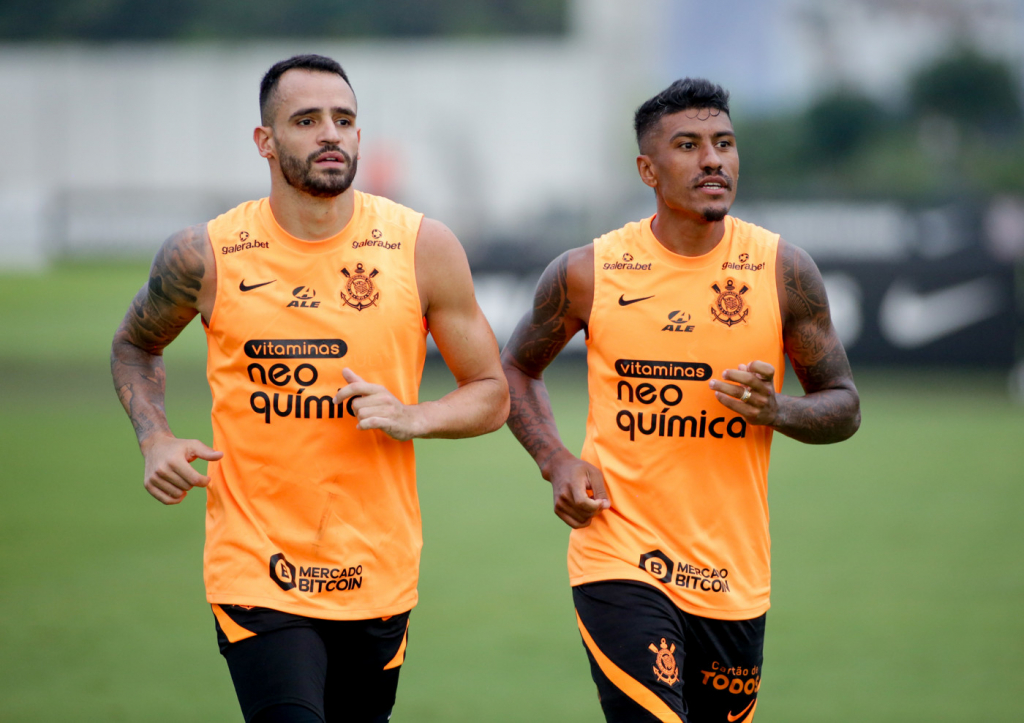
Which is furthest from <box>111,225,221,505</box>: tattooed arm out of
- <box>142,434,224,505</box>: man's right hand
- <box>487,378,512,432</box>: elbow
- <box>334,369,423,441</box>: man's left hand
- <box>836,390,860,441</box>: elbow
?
<box>836,390,860,441</box>: elbow

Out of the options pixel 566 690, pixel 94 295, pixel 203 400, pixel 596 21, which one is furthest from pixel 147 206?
pixel 566 690

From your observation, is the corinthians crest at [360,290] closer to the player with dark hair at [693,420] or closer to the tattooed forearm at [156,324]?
the tattooed forearm at [156,324]

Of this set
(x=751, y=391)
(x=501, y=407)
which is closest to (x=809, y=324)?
(x=751, y=391)

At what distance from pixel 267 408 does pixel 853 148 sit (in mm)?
48705

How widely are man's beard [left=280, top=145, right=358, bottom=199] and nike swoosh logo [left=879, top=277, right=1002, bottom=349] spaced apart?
495 inches

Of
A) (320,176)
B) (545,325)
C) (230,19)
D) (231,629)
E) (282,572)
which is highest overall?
(230,19)

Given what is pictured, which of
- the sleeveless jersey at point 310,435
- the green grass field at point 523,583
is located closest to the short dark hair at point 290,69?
the sleeveless jersey at point 310,435

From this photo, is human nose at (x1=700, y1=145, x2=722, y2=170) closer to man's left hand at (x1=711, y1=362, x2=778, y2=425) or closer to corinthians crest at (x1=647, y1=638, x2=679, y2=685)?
man's left hand at (x1=711, y1=362, x2=778, y2=425)

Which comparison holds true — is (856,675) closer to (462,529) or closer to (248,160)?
(462,529)

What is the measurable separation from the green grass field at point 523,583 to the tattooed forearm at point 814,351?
7.93 feet

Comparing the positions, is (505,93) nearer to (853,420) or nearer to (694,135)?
(694,135)

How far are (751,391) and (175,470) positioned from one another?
1.87 metres

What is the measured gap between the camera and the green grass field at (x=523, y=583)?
20.5 ft

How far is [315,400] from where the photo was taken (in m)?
3.78
